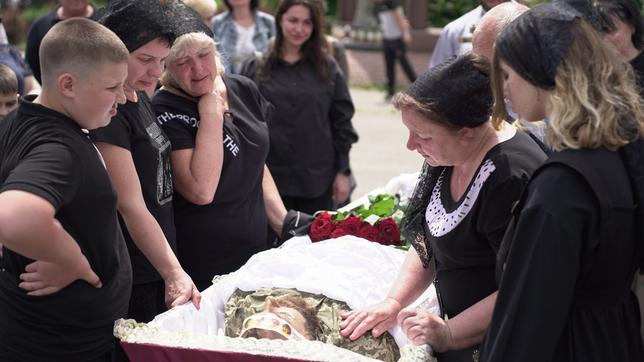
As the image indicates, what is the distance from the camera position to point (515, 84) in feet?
7.44

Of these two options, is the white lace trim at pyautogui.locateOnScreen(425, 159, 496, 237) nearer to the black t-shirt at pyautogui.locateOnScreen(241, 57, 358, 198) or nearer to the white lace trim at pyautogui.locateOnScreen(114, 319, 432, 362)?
the white lace trim at pyautogui.locateOnScreen(114, 319, 432, 362)

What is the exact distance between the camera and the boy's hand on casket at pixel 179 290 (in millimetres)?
3178

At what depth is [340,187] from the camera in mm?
5836

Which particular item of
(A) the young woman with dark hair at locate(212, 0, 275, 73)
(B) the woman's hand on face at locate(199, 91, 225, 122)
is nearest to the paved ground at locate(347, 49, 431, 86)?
(A) the young woman with dark hair at locate(212, 0, 275, 73)

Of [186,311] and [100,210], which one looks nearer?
[100,210]

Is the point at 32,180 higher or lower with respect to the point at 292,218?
higher

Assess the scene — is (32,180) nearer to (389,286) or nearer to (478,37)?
(389,286)

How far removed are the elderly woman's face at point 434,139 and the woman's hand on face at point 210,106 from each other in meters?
1.06

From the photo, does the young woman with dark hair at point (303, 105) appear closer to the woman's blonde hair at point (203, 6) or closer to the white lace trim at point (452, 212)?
the woman's blonde hair at point (203, 6)

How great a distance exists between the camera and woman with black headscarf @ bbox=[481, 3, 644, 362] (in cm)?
212

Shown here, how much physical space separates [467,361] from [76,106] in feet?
4.66

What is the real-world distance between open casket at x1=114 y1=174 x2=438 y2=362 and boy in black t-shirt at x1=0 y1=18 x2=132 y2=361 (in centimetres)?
15

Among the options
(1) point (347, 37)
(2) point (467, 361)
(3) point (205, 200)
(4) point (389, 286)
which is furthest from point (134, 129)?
(1) point (347, 37)

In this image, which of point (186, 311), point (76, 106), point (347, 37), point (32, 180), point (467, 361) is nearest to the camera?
point (32, 180)
